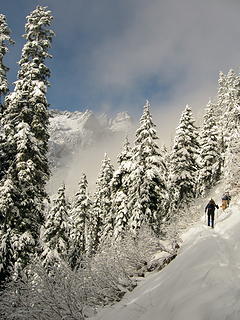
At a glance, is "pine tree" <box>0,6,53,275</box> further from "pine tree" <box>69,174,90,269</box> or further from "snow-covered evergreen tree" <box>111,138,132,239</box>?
"pine tree" <box>69,174,90,269</box>

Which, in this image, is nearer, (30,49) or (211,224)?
(211,224)

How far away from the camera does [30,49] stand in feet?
70.0

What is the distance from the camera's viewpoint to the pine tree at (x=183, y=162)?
36.5m

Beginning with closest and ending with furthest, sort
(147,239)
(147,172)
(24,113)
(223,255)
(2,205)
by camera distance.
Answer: (223,255) < (147,239) < (2,205) < (24,113) < (147,172)

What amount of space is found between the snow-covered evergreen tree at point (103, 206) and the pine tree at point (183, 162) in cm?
670

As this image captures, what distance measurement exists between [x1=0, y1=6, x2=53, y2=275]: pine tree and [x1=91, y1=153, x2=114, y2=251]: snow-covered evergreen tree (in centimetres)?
1757

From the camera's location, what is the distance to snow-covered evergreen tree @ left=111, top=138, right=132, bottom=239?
3111 cm

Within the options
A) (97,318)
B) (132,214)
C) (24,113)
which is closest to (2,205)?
(24,113)

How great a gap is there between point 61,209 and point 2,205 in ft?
43.8

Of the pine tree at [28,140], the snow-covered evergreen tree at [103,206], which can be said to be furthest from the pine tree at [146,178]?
the pine tree at [28,140]

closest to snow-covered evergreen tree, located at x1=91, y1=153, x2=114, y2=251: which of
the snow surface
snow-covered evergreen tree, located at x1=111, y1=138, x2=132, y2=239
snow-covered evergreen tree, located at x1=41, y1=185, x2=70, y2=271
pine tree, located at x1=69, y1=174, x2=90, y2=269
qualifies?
pine tree, located at x1=69, y1=174, x2=90, y2=269

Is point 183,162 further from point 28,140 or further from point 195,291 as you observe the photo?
point 195,291

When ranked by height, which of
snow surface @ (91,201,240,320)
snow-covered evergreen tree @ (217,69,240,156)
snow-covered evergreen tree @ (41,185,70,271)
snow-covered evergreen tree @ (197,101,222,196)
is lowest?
snow surface @ (91,201,240,320)

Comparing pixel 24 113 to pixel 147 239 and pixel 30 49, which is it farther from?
pixel 147 239
